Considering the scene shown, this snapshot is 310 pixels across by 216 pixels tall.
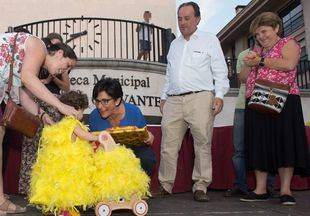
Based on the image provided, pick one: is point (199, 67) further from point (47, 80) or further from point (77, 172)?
point (77, 172)

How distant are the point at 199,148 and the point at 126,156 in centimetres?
140

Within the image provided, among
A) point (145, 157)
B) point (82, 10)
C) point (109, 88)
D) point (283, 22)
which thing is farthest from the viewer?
point (283, 22)

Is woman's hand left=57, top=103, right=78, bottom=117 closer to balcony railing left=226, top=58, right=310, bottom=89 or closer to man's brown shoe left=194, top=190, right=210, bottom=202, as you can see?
man's brown shoe left=194, top=190, right=210, bottom=202

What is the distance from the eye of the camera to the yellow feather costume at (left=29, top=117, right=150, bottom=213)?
10.1 feet

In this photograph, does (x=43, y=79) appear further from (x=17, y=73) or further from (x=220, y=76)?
(x=220, y=76)

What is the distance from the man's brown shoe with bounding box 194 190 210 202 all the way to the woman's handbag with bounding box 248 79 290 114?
0.97m

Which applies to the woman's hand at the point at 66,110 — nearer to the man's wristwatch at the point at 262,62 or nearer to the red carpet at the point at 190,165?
the man's wristwatch at the point at 262,62

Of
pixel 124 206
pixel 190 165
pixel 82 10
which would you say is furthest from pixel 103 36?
pixel 124 206

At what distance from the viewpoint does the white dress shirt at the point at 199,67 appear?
15.2 feet

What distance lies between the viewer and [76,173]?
10.2 ft

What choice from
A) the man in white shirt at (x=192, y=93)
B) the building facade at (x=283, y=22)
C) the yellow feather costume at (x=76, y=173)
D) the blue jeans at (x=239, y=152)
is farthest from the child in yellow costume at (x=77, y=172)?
the building facade at (x=283, y=22)

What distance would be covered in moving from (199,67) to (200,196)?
132 cm

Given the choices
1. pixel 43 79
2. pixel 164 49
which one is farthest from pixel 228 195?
pixel 164 49

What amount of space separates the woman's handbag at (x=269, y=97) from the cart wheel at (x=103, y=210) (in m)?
1.65
